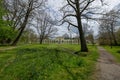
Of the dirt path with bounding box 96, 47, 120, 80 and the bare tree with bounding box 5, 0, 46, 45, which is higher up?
the bare tree with bounding box 5, 0, 46, 45

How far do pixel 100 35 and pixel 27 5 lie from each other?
5094 cm

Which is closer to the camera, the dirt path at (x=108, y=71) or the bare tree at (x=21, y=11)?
the dirt path at (x=108, y=71)

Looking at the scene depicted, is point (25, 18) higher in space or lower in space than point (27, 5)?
lower

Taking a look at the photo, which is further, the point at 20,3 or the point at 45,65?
the point at 20,3

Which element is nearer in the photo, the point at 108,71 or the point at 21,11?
the point at 108,71

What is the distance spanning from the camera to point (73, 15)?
29.0 m

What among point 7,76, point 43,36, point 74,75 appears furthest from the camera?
point 43,36

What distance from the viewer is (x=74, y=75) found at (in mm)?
10109

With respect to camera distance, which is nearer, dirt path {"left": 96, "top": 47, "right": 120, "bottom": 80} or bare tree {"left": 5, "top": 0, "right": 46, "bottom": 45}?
dirt path {"left": 96, "top": 47, "right": 120, "bottom": 80}

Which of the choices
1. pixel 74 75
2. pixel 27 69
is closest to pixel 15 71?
pixel 27 69

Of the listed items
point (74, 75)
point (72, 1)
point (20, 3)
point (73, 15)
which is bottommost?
point (74, 75)

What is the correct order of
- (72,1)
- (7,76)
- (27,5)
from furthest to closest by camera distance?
1. (27,5)
2. (72,1)
3. (7,76)

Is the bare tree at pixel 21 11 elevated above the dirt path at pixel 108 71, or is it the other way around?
the bare tree at pixel 21 11

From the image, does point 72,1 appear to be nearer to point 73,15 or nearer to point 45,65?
point 73,15
